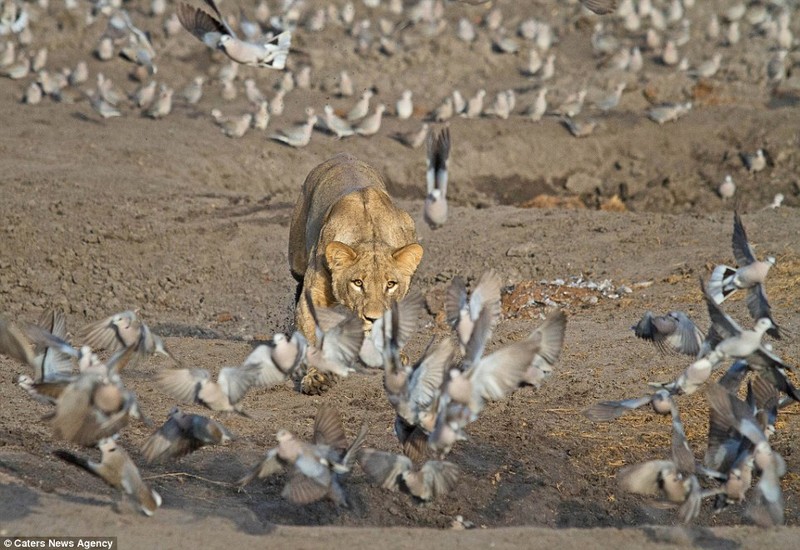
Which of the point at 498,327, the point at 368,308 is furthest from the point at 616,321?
the point at 368,308

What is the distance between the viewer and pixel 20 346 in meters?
6.50

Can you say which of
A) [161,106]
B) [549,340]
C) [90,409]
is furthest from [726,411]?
[161,106]

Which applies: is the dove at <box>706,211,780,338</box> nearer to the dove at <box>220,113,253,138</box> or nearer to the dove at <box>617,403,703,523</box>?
the dove at <box>617,403,703,523</box>

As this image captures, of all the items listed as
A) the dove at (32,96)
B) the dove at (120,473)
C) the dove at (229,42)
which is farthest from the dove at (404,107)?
the dove at (120,473)

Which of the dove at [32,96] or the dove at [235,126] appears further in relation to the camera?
the dove at [32,96]

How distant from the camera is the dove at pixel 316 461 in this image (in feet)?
19.7

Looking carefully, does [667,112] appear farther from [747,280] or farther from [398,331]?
[398,331]

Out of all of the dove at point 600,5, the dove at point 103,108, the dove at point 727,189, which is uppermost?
the dove at point 600,5

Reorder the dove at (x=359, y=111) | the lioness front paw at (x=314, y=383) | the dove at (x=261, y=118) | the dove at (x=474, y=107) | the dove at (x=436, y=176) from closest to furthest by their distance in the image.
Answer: the dove at (x=436, y=176) → the lioness front paw at (x=314, y=383) → the dove at (x=261, y=118) → the dove at (x=359, y=111) → the dove at (x=474, y=107)

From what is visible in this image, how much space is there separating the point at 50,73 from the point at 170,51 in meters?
3.02

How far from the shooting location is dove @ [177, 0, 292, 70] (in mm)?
10508

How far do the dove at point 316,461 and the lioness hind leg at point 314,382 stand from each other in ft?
9.90

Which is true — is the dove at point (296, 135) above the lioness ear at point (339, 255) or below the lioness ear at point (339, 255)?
below

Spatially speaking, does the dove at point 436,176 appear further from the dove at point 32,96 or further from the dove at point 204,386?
the dove at point 32,96
